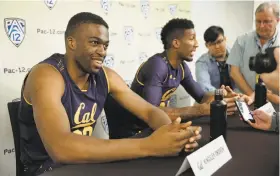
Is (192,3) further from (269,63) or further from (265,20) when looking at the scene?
(269,63)

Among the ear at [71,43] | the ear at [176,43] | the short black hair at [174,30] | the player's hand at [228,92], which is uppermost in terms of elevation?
the short black hair at [174,30]

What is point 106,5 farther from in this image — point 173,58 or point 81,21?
point 81,21

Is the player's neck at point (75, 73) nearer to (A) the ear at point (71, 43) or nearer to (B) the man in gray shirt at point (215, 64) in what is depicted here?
(A) the ear at point (71, 43)

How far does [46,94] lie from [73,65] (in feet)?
0.85

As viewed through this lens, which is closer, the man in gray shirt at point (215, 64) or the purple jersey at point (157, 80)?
the purple jersey at point (157, 80)

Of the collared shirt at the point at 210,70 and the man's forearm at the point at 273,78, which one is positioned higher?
the man's forearm at the point at 273,78

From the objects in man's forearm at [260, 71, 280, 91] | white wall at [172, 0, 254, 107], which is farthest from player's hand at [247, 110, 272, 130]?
white wall at [172, 0, 254, 107]

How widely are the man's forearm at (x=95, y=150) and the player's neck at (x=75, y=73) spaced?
399mm

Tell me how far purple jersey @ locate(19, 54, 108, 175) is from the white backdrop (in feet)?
1.83

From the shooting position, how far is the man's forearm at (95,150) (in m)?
0.93

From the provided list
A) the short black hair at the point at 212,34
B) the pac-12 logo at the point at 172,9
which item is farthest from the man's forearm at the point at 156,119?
the pac-12 logo at the point at 172,9

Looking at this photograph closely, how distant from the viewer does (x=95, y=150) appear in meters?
0.94

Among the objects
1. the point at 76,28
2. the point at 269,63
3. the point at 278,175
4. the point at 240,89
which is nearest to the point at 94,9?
the point at 76,28

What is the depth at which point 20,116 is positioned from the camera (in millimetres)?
1340
